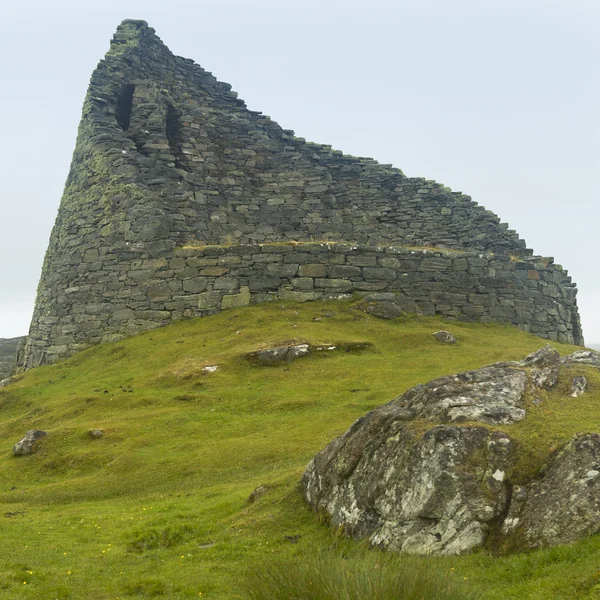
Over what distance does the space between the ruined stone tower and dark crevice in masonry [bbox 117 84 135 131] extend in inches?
2.4

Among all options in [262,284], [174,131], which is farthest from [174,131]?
[262,284]

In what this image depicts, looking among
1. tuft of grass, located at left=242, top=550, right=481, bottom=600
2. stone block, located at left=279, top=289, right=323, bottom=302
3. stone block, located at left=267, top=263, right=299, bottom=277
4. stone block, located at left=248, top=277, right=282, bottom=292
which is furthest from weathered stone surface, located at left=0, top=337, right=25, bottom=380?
tuft of grass, located at left=242, top=550, right=481, bottom=600

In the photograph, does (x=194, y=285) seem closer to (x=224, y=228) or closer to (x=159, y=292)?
(x=159, y=292)

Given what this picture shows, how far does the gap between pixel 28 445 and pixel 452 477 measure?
1184 cm

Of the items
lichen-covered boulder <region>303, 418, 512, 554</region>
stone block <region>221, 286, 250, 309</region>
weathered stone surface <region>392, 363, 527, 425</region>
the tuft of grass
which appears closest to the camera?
the tuft of grass

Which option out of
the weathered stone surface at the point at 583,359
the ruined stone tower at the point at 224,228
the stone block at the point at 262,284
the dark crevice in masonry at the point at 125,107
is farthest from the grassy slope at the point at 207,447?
the dark crevice in masonry at the point at 125,107

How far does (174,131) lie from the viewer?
104 feet

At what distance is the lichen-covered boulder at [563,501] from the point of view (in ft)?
22.7

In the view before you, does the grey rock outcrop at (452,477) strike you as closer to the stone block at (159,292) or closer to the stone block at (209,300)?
the stone block at (209,300)

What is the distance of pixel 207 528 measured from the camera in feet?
33.2

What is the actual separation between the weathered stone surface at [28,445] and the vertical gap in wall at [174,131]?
17.7m

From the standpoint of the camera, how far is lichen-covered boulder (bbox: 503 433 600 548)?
22.7 ft

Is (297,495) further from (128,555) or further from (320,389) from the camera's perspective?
(320,389)

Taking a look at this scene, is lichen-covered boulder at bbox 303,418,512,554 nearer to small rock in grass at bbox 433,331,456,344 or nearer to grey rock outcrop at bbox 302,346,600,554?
grey rock outcrop at bbox 302,346,600,554
